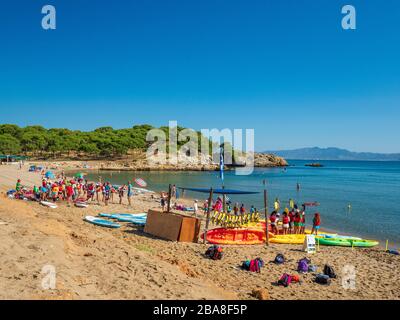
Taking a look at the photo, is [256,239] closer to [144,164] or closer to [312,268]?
[312,268]

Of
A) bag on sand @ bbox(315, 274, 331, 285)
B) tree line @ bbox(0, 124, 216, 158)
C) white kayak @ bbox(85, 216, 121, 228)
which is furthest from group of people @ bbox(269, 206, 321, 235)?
tree line @ bbox(0, 124, 216, 158)

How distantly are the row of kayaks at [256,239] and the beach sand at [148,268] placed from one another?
0.68m

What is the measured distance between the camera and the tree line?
83938 mm

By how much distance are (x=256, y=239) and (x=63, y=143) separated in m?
79.6

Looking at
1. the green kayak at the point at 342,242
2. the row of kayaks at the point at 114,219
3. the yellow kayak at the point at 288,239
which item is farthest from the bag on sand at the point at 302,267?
the row of kayaks at the point at 114,219

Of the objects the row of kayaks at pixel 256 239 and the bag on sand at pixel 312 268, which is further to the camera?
the row of kayaks at pixel 256 239

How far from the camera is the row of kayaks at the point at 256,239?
15.6 m

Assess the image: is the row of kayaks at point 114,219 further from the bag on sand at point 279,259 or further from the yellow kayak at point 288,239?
the bag on sand at point 279,259

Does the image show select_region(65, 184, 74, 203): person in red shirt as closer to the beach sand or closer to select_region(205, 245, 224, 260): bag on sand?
the beach sand

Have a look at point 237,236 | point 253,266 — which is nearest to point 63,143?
point 237,236

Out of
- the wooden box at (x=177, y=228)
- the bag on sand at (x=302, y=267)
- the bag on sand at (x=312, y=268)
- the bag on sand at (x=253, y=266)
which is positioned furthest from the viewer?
the wooden box at (x=177, y=228)

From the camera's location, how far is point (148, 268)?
9.86 meters

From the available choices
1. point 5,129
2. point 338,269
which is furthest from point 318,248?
point 5,129

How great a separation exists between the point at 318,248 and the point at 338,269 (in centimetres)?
309
